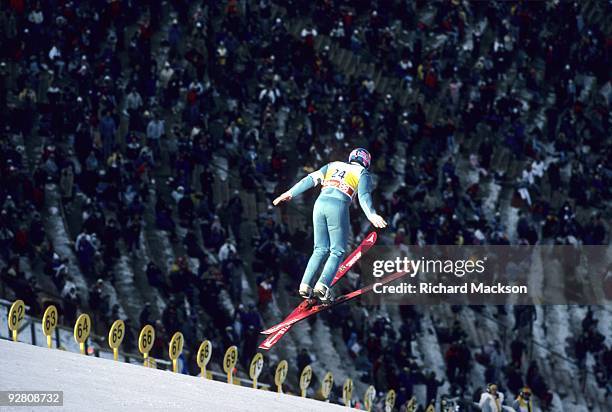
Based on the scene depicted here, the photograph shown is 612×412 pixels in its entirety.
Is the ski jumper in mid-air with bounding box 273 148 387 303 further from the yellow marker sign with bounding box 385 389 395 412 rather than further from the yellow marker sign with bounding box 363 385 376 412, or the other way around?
the yellow marker sign with bounding box 385 389 395 412

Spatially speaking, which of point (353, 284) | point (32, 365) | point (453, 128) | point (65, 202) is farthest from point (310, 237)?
point (32, 365)

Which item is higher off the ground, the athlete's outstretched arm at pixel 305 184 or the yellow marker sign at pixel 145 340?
the athlete's outstretched arm at pixel 305 184

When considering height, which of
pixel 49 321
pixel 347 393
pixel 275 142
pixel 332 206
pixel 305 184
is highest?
pixel 275 142

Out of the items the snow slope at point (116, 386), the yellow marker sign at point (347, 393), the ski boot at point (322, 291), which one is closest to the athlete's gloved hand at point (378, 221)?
the ski boot at point (322, 291)

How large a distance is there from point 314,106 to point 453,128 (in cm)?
374

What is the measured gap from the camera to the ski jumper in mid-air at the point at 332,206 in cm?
2559

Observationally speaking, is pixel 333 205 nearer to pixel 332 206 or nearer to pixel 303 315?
pixel 332 206

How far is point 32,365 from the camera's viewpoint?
90.6 feet

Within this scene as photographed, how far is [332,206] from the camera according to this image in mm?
25562
